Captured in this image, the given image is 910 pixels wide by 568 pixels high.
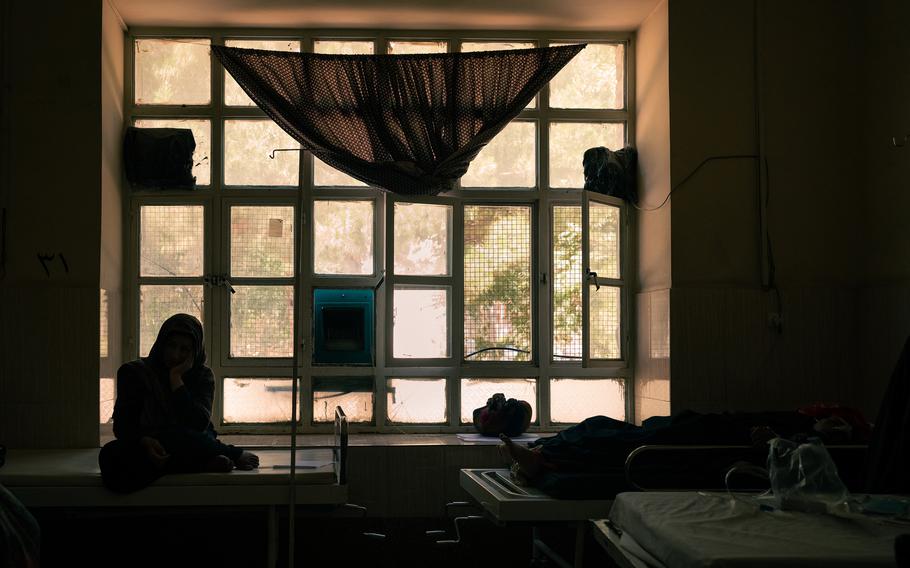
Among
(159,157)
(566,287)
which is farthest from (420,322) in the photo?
(159,157)

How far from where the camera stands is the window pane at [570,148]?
19.7ft

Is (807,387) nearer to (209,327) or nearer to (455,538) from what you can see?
(455,538)

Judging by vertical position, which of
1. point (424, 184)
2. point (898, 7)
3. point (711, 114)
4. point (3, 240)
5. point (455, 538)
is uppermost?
point (898, 7)

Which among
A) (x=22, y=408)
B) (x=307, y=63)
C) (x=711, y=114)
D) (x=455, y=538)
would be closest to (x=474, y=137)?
(x=307, y=63)

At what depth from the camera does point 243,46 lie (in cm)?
595

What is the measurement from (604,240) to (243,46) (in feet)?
8.79

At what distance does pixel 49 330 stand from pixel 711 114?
4117mm

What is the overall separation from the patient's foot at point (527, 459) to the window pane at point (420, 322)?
1.63m

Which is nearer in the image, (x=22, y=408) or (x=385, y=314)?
(x=22, y=408)

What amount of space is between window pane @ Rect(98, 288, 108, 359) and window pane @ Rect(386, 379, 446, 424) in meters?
1.74

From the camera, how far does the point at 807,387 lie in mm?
5441

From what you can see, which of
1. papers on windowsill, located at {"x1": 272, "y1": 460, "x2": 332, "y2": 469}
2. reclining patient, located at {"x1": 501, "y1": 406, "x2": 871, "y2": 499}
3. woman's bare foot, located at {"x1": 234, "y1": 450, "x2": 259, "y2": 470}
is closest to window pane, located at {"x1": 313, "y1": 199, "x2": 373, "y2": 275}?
papers on windowsill, located at {"x1": 272, "y1": 460, "x2": 332, "y2": 469}

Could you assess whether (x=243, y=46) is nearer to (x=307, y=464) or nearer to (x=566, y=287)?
(x=566, y=287)

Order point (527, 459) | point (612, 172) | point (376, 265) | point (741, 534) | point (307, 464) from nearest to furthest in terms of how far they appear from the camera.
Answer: point (741, 534) → point (527, 459) → point (307, 464) → point (612, 172) → point (376, 265)
